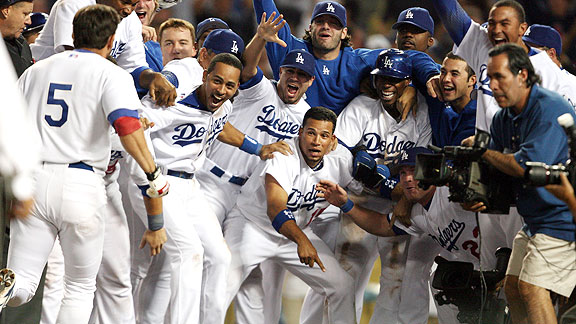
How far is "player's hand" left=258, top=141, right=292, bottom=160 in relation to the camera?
15.8 ft

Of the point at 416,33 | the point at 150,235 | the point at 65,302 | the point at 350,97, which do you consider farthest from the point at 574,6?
the point at 65,302

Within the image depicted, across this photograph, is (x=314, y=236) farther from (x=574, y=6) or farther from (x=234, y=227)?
(x=574, y=6)

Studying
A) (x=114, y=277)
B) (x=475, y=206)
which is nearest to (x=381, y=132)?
(x=475, y=206)

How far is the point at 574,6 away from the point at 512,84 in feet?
18.0

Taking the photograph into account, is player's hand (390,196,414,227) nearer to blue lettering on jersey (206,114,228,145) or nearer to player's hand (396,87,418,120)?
player's hand (396,87,418,120)

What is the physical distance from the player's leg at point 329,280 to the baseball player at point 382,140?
29 centimetres

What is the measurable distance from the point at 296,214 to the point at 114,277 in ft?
4.63

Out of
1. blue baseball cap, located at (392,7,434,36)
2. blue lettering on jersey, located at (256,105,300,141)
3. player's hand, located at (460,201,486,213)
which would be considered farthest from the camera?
blue baseball cap, located at (392,7,434,36)

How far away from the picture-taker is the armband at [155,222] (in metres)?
3.79

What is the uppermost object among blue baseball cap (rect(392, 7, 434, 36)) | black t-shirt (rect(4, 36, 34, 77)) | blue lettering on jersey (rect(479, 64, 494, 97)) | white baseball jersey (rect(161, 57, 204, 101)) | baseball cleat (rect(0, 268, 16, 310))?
blue baseball cap (rect(392, 7, 434, 36))

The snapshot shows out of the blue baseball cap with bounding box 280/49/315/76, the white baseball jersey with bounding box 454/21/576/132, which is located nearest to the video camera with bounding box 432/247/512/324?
the white baseball jersey with bounding box 454/21/576/132

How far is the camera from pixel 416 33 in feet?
17.9

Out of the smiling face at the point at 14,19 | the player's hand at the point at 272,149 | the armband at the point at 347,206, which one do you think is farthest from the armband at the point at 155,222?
the armband at the point at 347,206

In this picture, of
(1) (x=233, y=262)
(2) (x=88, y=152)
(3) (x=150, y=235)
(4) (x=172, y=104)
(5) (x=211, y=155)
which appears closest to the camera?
(2) (x=88, y=152)
